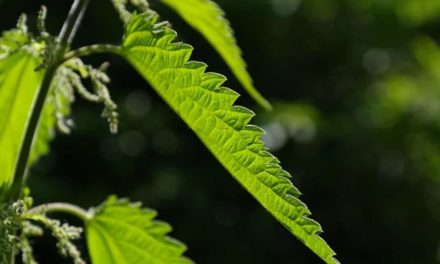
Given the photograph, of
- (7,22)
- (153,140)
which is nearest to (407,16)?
(153,140)

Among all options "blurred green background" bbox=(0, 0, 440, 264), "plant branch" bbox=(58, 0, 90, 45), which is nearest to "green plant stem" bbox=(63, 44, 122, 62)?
"plant branch" bbox=(58, 0, 90, 45)

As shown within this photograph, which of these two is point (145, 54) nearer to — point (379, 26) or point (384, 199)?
point (384, 199)

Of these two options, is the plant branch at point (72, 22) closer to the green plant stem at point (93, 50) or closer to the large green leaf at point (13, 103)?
the green plant stem at point (93, 50)

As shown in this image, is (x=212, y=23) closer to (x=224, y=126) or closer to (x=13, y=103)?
(x=13, y=103)

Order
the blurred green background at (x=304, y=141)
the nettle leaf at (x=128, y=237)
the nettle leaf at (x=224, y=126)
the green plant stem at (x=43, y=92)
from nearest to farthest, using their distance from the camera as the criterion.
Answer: the nettle leaf at (x=224, y=126)
the green plant stem at (x=43, y=92)
the nettle leaf at (x=128, y=237)
the blurred green background at (x=304, y=141)

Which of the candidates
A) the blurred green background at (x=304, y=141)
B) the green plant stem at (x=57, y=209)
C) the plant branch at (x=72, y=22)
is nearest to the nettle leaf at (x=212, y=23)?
the plant branch at (x=72, y=22)
